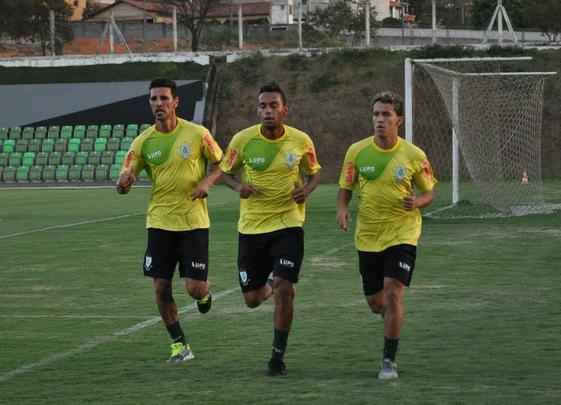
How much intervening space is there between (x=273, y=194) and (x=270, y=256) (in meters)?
0.47

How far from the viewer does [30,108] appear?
5747 centimetres

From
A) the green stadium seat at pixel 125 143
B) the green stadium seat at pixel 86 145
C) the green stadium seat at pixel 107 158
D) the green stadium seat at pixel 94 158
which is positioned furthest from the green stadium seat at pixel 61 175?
the green stadium seat at pixel 125 143

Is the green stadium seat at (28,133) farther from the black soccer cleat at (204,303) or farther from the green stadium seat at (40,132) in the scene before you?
the black soccer cleat at (204,303)

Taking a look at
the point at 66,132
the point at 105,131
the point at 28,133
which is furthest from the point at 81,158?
the point at 28,133

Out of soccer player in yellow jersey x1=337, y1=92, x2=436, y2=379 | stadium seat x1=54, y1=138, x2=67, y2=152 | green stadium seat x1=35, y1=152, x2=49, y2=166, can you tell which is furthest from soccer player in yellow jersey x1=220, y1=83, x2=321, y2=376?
stadium seat x1=54, y1=138, x2=67, y2=152

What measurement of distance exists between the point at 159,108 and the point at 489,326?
3713 millimetres

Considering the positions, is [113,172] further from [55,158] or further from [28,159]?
[28,159]

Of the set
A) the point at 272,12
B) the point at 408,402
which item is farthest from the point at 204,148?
the point at 272,12

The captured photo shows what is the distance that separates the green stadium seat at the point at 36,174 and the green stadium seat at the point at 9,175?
0.71 metres

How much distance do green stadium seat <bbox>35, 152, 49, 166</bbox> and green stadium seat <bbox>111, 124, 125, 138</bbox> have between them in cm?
284

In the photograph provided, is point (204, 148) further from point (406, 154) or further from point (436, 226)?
Result: point (436, 226)

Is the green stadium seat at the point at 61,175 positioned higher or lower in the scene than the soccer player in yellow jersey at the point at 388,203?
lower

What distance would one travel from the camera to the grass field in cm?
891

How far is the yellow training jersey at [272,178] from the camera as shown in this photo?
992cm
